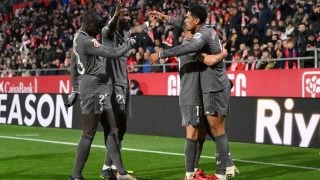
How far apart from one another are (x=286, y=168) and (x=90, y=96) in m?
3.48

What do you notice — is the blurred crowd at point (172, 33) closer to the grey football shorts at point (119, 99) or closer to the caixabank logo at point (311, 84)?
the caixabank logo at point (311, 84)

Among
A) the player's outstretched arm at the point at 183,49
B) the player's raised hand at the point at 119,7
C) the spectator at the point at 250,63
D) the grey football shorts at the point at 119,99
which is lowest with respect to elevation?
the grey football shorts at the point at 119,99

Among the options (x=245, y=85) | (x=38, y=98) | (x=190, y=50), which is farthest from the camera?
(x=38, y=98)

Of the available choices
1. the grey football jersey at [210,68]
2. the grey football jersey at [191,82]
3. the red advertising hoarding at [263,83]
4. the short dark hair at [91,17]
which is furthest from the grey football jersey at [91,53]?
the red advertising hoarding at [263,83]

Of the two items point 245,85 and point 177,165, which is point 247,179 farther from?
point 245,85

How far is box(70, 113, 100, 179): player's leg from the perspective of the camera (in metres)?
8.07

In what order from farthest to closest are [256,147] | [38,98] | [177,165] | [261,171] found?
[38,98] < [256,147] < [177,165] < [261,171]

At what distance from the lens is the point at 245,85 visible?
60.8 feet

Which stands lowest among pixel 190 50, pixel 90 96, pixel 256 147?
pixel 256 147

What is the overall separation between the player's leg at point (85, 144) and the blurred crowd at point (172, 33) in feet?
14.1

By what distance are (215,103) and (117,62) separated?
1613mm

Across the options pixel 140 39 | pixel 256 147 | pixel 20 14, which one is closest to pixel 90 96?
pixel 256 147

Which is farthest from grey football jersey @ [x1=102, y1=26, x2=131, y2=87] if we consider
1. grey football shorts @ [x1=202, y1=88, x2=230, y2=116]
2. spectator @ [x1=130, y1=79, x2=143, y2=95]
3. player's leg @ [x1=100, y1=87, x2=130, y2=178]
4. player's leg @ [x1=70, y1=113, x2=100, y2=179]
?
spectator @ [x1=130, y1=79, x2=143, y2=95]

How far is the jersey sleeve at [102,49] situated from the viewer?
790cm
